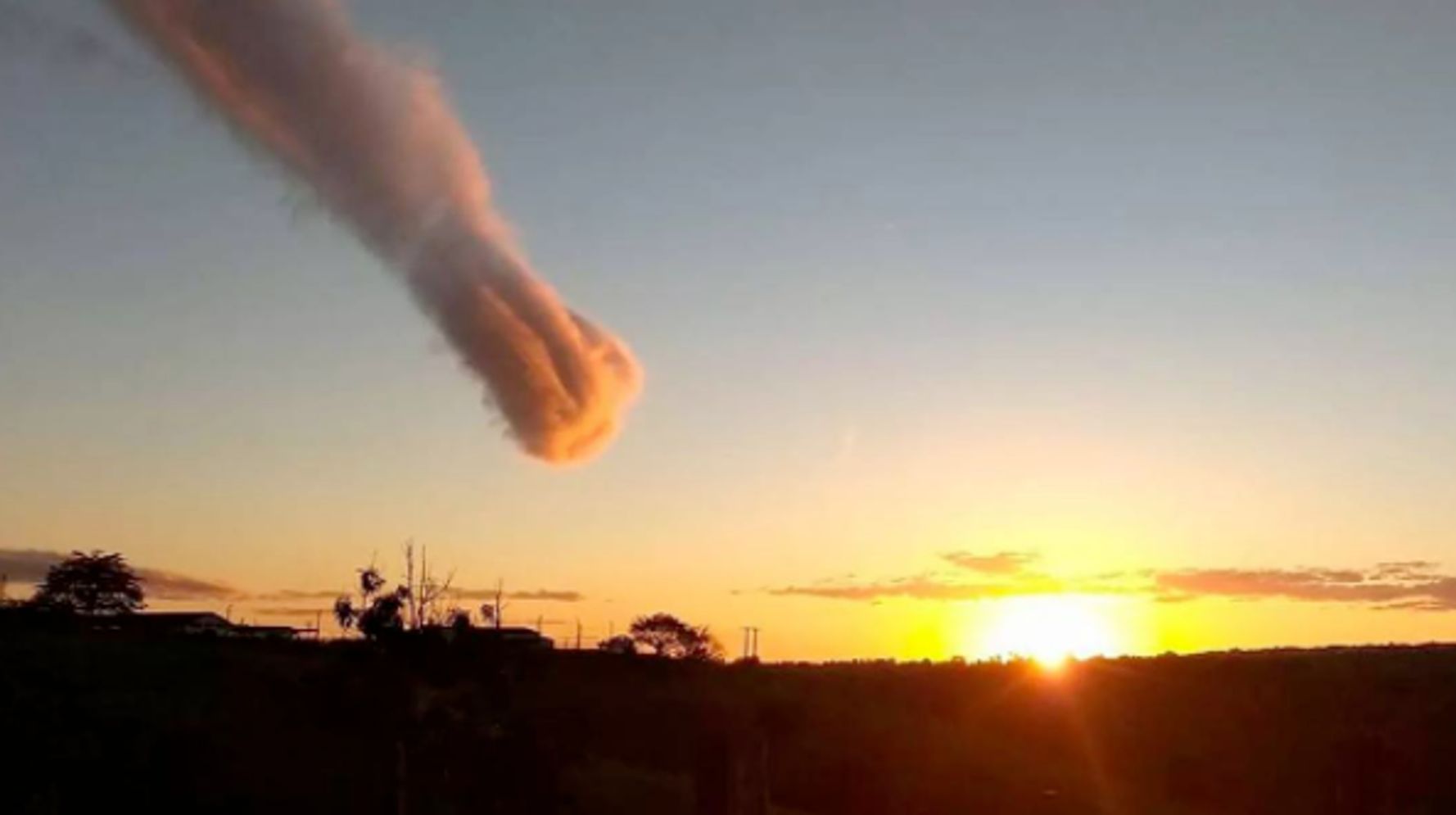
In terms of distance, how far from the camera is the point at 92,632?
6138 centimetres

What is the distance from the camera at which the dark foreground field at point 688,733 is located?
26.3m

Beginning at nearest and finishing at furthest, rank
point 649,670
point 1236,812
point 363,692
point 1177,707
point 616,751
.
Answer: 1. point 363,692
2. point 616,751
3. point 1236,812
4. point 649,670
5. point 1177,707

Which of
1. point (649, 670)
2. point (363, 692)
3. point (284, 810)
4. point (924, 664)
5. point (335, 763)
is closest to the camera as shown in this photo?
point (363, 692)

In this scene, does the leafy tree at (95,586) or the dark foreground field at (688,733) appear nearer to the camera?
the dark foreground field at (688,733)

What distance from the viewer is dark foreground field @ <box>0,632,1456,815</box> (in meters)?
26.3

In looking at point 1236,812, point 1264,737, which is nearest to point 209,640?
point 1236,812

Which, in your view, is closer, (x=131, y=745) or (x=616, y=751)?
(x=131, y=745)

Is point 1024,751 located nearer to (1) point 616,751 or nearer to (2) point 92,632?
(1) point 616,751

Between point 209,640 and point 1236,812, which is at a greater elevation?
point 209,640

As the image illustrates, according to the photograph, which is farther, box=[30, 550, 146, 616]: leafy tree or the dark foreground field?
box=[30, 550, 146, 616]: leafy tree

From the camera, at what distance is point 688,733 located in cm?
5028

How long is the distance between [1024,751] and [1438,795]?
14520 mm

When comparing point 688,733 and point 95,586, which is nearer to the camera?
point 688,733

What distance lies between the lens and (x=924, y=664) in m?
97.1
